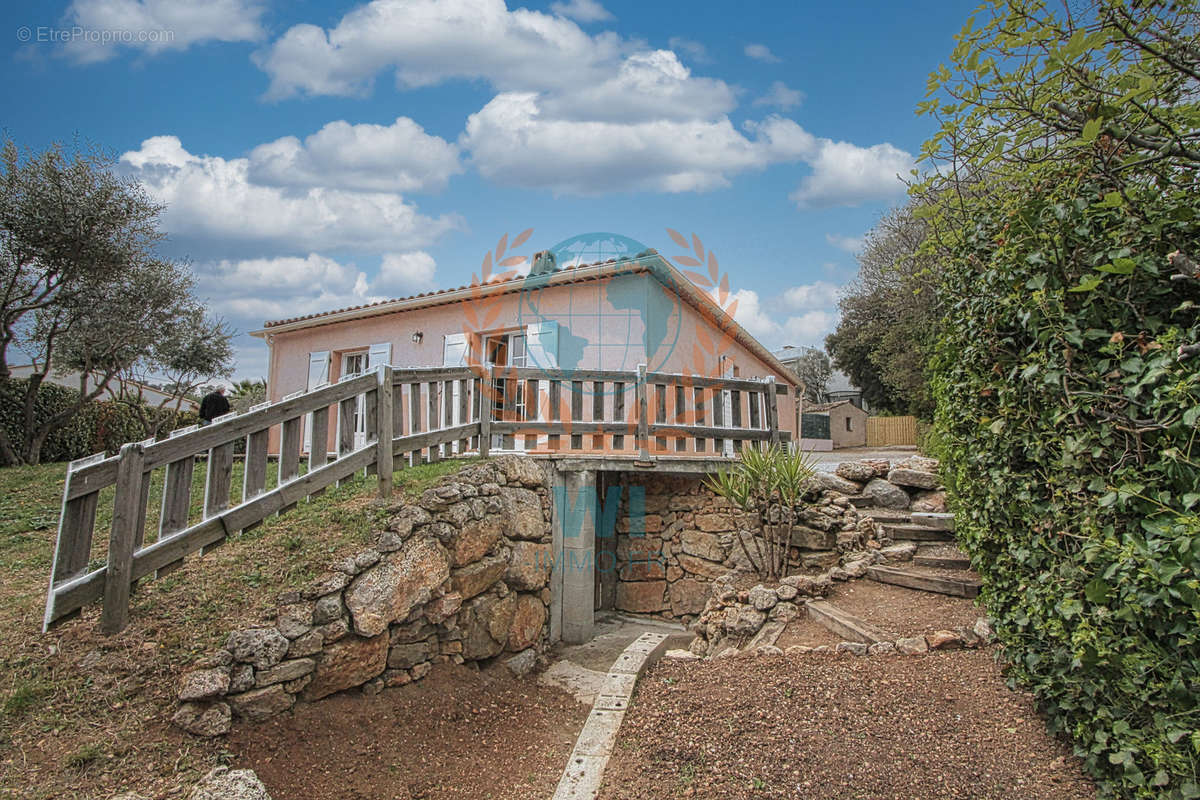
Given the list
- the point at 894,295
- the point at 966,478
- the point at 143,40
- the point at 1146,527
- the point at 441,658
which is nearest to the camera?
the point at 1146,527

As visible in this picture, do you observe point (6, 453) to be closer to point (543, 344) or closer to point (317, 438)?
point (543, 344)

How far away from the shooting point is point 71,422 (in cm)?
1215

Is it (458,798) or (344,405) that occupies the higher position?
(344,405)

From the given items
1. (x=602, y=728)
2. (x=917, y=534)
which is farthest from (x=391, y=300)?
(x=917, y=534)

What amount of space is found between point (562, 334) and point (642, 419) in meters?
2.65

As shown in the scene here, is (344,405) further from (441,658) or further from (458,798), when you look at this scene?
(458,798)

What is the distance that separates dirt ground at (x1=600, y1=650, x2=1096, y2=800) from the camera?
264 cm

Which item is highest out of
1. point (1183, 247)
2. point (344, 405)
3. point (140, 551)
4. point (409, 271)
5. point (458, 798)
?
point (409, 271)

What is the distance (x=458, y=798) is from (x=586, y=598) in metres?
3.46

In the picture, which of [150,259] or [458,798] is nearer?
[458,798]

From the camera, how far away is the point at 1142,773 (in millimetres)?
2104

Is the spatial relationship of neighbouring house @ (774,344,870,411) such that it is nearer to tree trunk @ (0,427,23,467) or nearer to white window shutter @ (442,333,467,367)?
white window shutter @ (442,333,467,367)

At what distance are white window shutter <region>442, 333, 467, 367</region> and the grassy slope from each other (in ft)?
17.5

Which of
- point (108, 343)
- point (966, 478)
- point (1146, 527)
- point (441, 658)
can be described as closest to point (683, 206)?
point (966, 478)
